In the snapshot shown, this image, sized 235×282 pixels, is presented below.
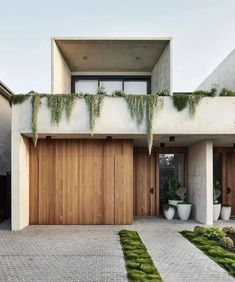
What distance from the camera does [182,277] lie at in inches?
275

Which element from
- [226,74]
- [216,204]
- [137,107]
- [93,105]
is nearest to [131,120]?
[137,107]

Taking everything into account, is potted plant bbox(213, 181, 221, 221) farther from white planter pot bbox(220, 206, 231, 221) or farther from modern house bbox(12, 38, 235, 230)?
modern house bbox(12, 38, 235, 230)

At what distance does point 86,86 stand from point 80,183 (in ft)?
20.2

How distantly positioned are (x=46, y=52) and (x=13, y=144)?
18.2ft

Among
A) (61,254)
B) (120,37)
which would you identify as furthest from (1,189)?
(120,37)

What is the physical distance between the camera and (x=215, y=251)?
8766 millimetres

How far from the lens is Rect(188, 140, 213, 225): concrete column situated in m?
13.0

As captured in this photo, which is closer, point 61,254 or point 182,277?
point 182,277

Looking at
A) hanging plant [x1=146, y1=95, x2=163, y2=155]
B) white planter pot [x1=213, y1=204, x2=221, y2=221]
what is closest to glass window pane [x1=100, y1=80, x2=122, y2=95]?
hanging plant [x1=146, y1=95, x2=163, y2=155]

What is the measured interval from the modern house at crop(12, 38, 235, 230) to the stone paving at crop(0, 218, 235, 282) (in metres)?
0.89

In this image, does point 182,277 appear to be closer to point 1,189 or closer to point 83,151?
point 83,151

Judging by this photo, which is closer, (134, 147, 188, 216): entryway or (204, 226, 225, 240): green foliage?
(204, 226, 225, 240): green foliage

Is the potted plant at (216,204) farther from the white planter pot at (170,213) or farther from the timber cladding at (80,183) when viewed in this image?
the timber cladding at (80,183)

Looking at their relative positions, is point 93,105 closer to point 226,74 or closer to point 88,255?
point 88,255
